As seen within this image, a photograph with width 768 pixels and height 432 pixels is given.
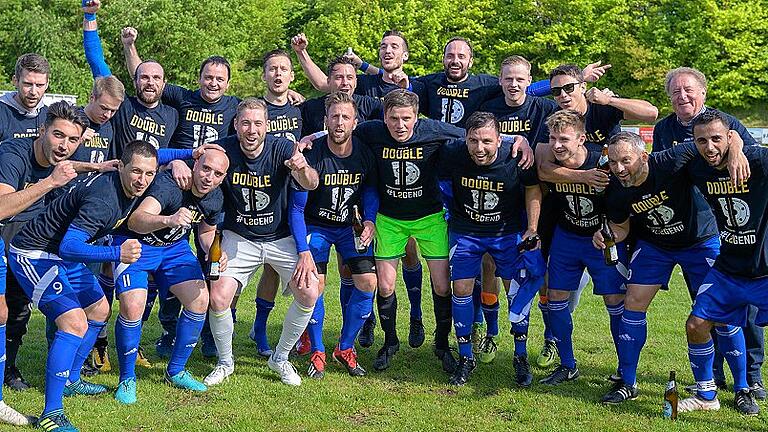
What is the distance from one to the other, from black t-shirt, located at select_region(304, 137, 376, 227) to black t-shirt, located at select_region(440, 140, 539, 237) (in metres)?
0.74

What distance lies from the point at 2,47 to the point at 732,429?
144ft

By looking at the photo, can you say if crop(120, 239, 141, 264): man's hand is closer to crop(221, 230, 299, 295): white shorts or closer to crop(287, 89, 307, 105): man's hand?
crop(221, 230, 299, 295): white shorts

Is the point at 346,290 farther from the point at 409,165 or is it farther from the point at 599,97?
the point at 599,97

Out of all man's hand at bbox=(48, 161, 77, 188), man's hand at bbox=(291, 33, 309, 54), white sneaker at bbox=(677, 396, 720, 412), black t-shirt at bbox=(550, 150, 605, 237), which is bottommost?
white sneaker at bbox=(677, 396, 720, 412)

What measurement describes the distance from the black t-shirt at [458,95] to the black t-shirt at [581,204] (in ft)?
5.08

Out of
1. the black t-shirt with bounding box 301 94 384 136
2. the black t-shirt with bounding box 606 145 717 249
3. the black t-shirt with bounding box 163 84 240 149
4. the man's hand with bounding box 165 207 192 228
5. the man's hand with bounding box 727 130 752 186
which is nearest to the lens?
the man's hand with bounding box 727 130 752 186

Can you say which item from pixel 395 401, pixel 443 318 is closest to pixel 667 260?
pixel 443 318

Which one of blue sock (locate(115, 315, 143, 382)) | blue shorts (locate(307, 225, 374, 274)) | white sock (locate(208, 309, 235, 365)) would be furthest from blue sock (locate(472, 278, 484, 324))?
blue sock (locate(115, 315, 143, 382))

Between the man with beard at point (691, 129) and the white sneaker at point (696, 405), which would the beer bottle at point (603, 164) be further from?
the white sneaker at point (696, 405)

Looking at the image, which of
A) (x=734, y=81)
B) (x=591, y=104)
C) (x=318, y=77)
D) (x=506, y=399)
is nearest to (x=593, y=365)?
(x=506, y=399)

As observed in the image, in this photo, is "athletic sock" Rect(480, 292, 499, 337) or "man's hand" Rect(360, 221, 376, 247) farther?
"athletic sock" Rect(480, 292, 499, 337)

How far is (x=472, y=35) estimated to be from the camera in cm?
4672

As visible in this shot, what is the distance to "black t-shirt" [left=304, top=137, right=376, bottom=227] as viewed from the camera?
7.18 metres

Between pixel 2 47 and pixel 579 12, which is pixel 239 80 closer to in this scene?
pixel 2 47
